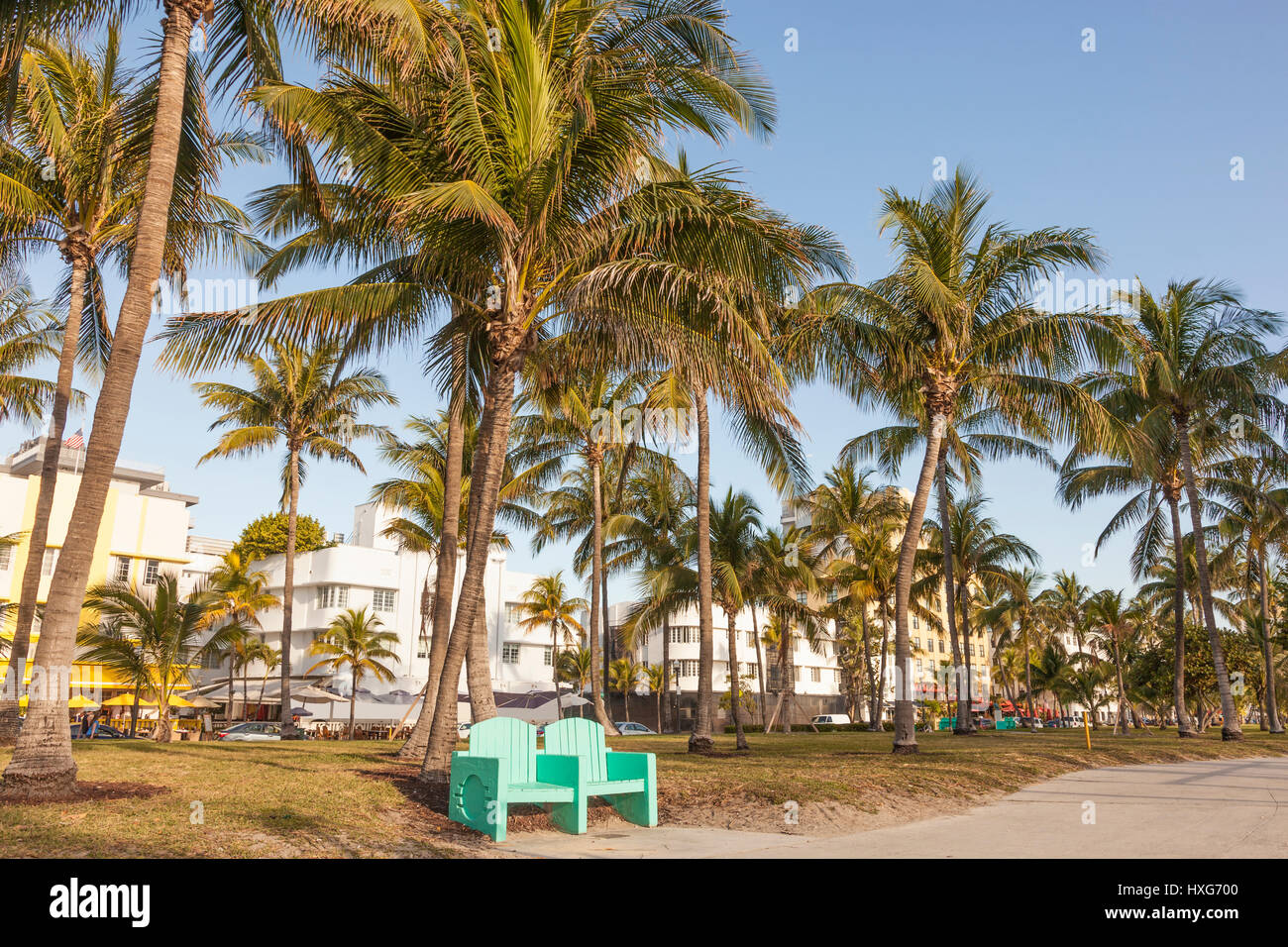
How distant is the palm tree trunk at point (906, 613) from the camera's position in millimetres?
17484

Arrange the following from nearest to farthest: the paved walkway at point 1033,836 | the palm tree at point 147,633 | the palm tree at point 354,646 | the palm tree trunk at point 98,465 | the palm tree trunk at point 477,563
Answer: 1. the paved walkway at point 1033,836
2. the palm tree trunk at point 98,465
3. the palm tree trunk at point 477,563
4. the palm tree at point 147,633
5. the palm tree at point 354,646

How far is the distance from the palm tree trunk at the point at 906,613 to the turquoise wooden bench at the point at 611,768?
9235 mm

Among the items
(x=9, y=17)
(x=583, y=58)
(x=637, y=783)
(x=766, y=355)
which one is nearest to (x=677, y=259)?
(x=766, y=355)

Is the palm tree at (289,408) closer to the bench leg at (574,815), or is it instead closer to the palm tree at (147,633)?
the palm tree at (147,633)

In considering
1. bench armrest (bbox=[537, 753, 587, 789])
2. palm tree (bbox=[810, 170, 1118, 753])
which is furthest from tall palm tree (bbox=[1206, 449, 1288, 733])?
bench armrest (bbox=[537, 753, 587, 789])

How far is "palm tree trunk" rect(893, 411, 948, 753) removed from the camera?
57.4ft

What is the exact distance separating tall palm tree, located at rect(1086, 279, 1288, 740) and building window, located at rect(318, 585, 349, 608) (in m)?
37.8

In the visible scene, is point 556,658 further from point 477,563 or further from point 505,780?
point 505,780

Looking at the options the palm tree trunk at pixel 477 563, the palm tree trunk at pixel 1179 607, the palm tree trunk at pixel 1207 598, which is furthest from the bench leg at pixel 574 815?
the palm tree trunk at pixel 1179 607

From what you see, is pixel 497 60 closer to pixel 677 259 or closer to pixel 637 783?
pixel 677 259

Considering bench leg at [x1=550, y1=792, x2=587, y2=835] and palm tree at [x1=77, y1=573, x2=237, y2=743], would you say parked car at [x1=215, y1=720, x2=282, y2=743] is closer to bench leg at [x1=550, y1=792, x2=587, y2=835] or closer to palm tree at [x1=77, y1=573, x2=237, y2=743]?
palm tree at [x1=77, y1=573, x2=237, y2=743]

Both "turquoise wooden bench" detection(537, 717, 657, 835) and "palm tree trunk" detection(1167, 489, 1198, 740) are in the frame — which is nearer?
"turquoise wooden bench" detection(537, 717, 657, 835)

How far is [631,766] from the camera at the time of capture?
9.41 m
